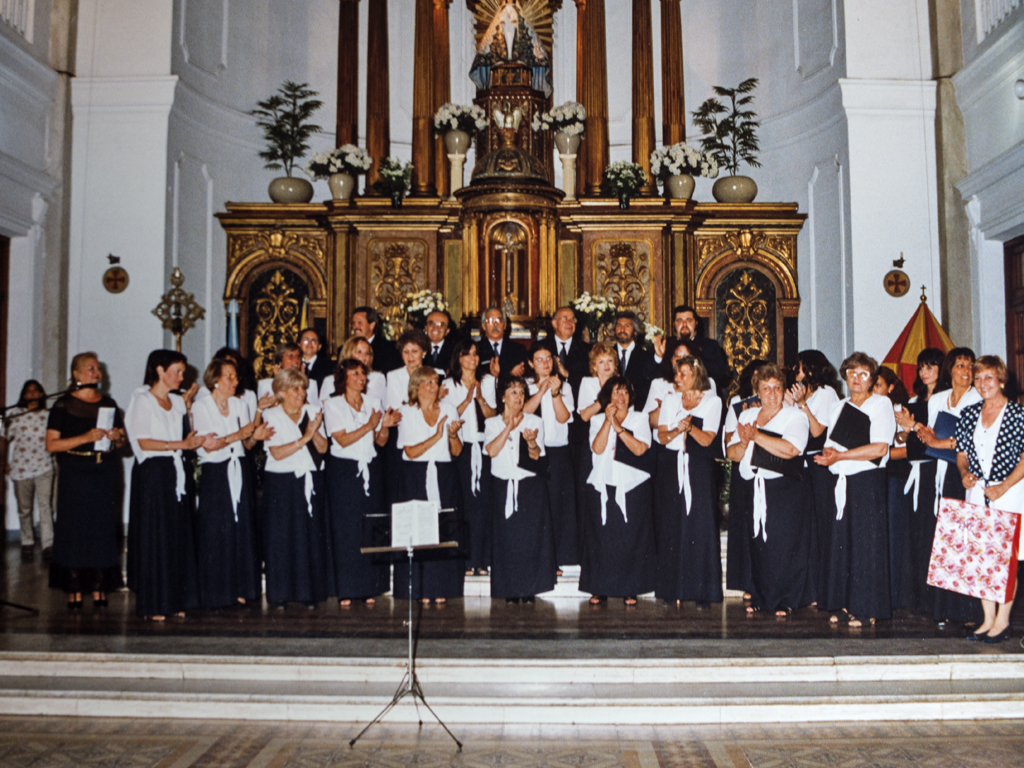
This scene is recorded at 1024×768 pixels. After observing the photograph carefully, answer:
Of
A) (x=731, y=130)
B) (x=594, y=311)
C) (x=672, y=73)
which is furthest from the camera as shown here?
(x=672, y=73)

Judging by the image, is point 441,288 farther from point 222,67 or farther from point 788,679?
point 788,679

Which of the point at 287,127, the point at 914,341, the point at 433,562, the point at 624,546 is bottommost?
the point at 433,562

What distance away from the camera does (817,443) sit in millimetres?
6023

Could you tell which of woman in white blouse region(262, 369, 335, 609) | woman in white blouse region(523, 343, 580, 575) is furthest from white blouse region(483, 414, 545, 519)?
woman in white blouse region(262, 369, 335, 609)

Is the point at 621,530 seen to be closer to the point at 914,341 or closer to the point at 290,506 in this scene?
the point at 290,506

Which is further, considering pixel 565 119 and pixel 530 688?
pixel 565 119

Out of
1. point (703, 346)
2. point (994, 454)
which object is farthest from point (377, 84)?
point (994, 454)

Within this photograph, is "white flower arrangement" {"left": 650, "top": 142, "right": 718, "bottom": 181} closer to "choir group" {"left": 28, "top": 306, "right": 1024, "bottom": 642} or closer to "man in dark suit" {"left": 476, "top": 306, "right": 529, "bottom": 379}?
"man in dark suit" {"left": 476, "top": 306, "right": 529, "bottom": 379}

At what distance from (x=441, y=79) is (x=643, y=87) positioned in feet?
7.77

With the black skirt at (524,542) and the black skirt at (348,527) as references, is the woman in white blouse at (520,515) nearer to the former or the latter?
the black skirt at (524,542)

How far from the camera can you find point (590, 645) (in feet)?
17.2

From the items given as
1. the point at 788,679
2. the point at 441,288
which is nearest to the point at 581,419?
the point at 788,679

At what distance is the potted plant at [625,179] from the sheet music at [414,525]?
263 inches

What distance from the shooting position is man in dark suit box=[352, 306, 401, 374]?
717cm
